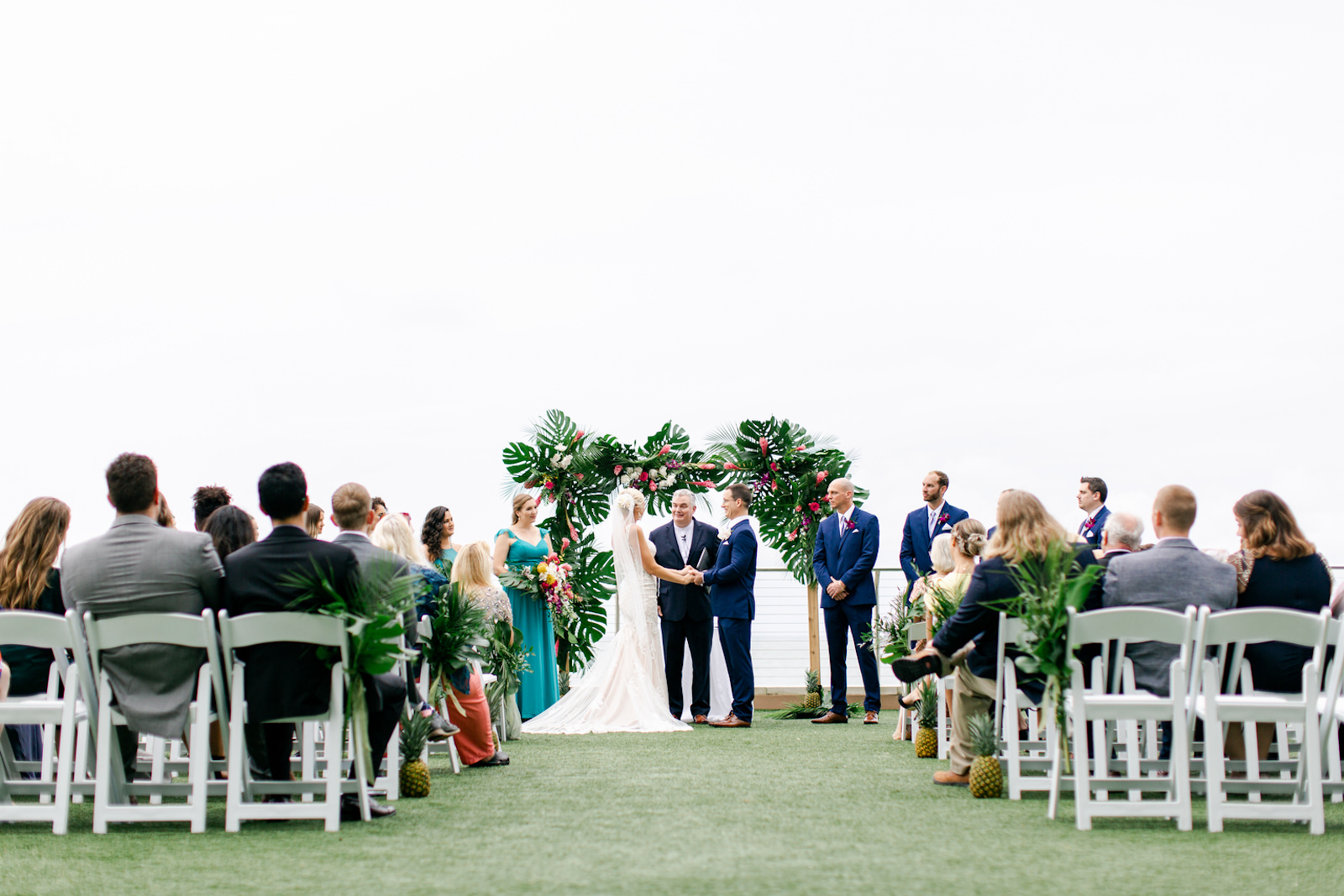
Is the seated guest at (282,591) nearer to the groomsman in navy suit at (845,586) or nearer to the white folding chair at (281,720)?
the white folding chair at (281,720)

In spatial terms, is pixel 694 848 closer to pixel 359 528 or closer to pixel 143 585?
pixel 359 528

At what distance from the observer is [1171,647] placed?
17.4 feet

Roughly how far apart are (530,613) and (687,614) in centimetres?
136

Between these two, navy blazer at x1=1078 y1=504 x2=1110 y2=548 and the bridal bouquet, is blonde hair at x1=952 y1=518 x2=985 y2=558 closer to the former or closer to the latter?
navy blazer at x1=1078 y1=504 x2=1110 y2=548

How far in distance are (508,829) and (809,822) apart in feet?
4.00

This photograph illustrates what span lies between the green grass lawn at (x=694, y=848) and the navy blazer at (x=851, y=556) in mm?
3611

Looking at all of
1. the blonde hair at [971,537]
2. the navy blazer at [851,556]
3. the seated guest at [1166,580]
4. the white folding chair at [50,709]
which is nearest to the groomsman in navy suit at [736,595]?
the navy blazer at [851,556]

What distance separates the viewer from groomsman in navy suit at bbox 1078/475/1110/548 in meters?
8.94

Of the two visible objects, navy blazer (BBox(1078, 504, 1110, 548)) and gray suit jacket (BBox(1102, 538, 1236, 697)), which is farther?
navy blazer (BBox(1078, 504, 1110, 548))

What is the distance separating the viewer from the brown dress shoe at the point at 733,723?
32.4 ft

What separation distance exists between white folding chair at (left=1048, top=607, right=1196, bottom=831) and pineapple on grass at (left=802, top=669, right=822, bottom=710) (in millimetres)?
6122

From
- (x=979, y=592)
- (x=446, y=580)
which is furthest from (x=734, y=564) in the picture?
(x=979, y=592)

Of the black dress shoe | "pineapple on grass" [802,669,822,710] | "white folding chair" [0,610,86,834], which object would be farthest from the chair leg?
"pineapple on grass" [802,669,822,710]

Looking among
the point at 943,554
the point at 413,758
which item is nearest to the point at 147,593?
the point at 413,758
